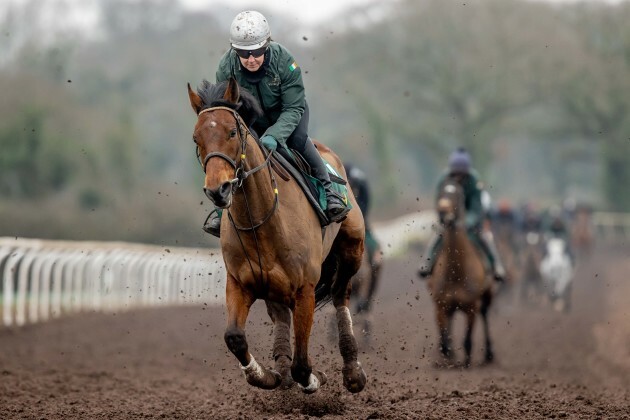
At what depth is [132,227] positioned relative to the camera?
814 inches

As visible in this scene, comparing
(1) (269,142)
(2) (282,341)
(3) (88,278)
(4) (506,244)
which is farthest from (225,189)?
(4) (506,244)

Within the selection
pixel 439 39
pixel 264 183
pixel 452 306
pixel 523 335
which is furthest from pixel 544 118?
pixel 264 183

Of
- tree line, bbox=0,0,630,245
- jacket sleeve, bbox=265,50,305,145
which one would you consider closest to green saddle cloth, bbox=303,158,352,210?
jacket sleeve, bbox=265,50,305,145

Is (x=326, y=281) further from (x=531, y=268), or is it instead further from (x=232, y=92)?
(x=531, y=268)

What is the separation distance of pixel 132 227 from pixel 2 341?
8915 millimetres

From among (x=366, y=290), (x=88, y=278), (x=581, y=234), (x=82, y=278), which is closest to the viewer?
(x=366, y=290)

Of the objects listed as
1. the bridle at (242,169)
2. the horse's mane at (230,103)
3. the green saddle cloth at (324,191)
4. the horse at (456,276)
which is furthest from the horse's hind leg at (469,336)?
the horse's mane at (230,103)

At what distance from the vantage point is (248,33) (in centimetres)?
614

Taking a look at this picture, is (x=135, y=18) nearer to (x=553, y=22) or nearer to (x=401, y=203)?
(x=401, y=203)

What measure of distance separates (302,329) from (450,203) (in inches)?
176

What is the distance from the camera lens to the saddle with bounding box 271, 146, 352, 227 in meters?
6.39

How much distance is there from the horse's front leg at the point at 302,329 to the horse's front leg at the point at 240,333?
195mm

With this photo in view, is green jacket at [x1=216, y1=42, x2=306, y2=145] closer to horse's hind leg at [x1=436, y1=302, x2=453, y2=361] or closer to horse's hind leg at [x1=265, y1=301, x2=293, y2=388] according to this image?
horse's hind leg at [x1=265, y1=301, x2=293, y2=388]

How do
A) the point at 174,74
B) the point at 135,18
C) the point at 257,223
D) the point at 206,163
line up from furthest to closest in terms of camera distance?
the point at 135,18
the point at 174,74
the point at 257,223
the point at 206,163
